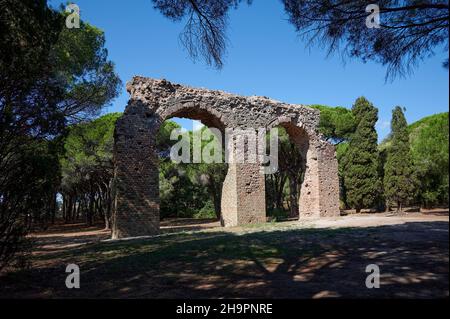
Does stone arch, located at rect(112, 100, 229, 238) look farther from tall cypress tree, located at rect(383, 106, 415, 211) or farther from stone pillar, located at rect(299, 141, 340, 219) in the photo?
tall cypress tree, located at rect(383, 106, 415, 211)

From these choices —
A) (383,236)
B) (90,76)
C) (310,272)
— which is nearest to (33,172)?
(310,272)

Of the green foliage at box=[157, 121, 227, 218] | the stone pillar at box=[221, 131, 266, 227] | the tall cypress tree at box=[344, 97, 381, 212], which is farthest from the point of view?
the green foliage at box=[157, 121, 227, 218]

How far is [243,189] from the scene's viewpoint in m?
13.4

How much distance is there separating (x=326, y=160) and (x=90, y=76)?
421 inches

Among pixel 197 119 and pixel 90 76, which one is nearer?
pixel 90 76

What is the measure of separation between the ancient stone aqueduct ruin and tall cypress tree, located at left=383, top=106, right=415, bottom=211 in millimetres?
4452

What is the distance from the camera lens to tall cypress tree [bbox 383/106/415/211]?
1769cm

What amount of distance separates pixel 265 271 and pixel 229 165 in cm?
940

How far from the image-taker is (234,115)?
13.7m

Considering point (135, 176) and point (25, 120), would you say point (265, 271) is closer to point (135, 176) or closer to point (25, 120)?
point (25, 120)

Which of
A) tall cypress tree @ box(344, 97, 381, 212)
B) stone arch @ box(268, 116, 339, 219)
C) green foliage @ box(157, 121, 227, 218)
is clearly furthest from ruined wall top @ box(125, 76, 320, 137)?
green foliage @ box(157, 121, 227, 218)

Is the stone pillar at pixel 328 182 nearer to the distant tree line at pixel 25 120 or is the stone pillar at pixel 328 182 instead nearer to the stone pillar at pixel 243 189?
the stone pillar at pixel 243 189
